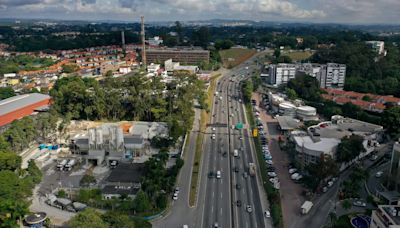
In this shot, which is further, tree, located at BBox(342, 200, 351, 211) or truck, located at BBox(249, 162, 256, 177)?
truck, located at BBox(249, 162, 256, 177)

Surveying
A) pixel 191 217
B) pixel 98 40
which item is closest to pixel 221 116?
pixel 191 217

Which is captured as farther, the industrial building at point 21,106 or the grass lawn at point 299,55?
the grass lawn at point 299,55

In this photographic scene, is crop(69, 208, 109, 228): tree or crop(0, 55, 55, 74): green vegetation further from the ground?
crop(0, 55, 55, 74): green vegetation

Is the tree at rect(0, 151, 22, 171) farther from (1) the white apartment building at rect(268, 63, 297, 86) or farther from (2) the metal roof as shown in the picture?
(1) the white apartment building at rect(268, 63, 297, 86)

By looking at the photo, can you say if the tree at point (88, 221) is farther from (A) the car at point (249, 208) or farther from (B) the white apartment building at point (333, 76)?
(B) the white apartment building at point (333, 76)

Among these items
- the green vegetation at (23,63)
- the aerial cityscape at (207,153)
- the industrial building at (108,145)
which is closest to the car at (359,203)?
the aerial cityscape at (207,153)

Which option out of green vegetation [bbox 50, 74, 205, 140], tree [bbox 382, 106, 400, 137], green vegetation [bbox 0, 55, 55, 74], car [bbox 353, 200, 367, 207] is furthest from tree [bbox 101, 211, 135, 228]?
green vegetation [bbox 0, 55, 55, 74]

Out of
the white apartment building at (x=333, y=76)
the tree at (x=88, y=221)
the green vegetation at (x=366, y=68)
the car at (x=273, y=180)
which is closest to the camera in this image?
the tree at (x=88, y=221)
